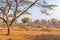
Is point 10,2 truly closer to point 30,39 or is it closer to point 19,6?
point 19,6

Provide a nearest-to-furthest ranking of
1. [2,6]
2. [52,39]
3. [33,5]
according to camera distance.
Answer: [52,39]
[33,5]
[2,6]

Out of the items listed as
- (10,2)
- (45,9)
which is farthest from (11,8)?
(45,9)

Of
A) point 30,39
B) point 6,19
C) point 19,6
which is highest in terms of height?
point 19,6

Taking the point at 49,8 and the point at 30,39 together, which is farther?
the point at 49,8

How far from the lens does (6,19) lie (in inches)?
981

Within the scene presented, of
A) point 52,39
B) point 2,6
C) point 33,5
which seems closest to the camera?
point 52,39

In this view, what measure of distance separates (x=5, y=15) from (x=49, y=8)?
526 cm

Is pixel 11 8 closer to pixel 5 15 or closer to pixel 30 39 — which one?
pixel 5 15

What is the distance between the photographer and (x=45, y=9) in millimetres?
25047

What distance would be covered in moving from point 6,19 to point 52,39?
6.96m

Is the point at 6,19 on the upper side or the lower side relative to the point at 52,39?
upper

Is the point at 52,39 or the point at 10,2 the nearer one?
the point at 52,39

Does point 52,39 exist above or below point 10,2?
below

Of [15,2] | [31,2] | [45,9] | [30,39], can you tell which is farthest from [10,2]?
[30,39]
